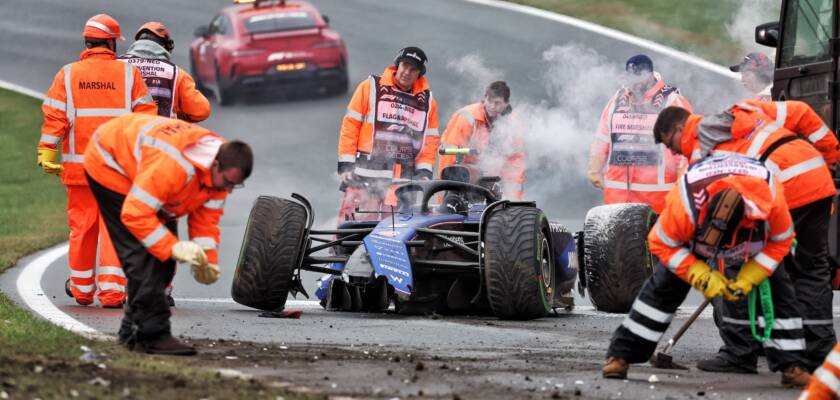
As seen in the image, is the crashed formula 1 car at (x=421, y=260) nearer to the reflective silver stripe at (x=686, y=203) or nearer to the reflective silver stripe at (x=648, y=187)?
the reflective silver stripe at (x=648, y=187)

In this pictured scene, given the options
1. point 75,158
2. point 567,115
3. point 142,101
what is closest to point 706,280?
point 142,101

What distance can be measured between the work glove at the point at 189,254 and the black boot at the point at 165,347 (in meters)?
0.60

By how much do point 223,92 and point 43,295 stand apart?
13844 mm

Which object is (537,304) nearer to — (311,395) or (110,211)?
(110,211)

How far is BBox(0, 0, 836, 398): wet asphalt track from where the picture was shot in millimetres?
10242

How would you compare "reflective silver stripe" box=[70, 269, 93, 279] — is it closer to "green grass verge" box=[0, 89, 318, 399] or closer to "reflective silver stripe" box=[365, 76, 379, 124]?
"green grass verge" box=[0, 89, 318, 399]

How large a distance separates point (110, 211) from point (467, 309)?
4.20m

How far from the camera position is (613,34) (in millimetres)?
30266

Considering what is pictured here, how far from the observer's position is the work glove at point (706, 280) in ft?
28.2

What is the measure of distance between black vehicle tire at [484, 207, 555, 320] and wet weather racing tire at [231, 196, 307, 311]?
1489mm

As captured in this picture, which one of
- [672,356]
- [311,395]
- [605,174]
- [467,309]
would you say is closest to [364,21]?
[605,174]

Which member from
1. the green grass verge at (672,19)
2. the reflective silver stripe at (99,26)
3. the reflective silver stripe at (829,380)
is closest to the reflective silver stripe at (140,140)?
the reflective silver stripe at (99,26)

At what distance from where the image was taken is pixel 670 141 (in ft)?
30.5

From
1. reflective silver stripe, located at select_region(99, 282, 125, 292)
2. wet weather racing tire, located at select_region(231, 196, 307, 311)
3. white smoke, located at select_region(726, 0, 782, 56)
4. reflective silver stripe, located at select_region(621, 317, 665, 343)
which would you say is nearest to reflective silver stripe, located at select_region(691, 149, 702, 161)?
reflective silver stripe, located at select_region(621, 317, 665, 343)
